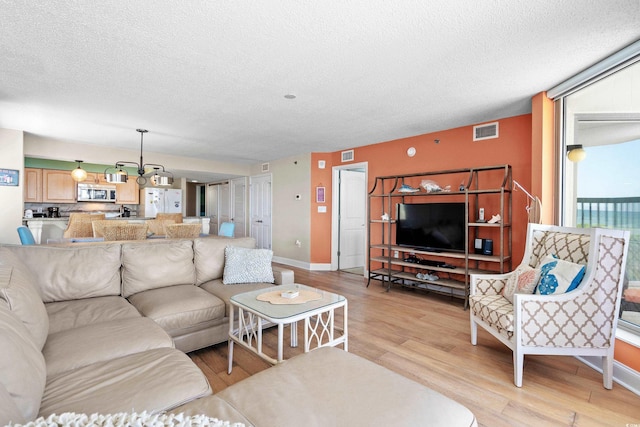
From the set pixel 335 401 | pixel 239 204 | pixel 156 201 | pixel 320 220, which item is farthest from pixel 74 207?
pixel 335 401

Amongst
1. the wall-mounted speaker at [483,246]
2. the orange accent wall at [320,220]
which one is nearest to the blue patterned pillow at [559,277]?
the wall-mounted speaker at [483,246]

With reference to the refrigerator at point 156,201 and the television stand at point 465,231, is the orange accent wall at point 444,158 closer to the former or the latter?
the television stand at point 465,231

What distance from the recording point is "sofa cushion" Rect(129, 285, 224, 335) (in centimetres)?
222

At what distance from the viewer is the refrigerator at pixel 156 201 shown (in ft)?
26.8

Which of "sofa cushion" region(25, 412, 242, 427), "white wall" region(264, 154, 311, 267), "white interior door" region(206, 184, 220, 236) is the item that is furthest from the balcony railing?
"white interior door" region(206, 184, 220, 236)

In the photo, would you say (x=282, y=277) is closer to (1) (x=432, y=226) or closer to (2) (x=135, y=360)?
(2) (x=135, y=360)

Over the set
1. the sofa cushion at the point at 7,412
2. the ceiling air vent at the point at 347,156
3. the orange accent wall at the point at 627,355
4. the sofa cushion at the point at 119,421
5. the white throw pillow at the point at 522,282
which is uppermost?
the ceiling air vent at the point at 347,156

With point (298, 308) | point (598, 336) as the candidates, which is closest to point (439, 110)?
point (598, 336)

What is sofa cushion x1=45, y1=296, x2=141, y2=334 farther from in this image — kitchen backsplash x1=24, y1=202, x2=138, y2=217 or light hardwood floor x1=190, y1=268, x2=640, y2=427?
kitchen backsplash x1=24, y1=202, x2=138, y2=217

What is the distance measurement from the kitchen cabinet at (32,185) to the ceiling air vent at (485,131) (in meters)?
8.86

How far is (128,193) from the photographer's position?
7.98m

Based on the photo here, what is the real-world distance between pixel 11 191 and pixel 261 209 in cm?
431

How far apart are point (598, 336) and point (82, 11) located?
3.92 m

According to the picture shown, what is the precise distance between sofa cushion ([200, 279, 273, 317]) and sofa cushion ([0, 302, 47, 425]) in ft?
4.85
